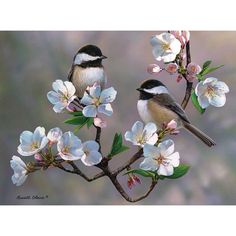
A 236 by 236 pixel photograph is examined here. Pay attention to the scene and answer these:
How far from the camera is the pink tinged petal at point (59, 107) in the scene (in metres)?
1.55

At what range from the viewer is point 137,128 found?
1.54 m

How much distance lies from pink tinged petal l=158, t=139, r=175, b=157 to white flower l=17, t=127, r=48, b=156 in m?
0.39

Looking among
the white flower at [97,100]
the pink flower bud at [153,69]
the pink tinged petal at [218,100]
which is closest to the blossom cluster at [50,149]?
the white flower at [97,100]

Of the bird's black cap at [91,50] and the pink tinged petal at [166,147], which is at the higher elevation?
the bird's black cap at [91,50]

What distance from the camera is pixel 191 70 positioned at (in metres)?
1.57

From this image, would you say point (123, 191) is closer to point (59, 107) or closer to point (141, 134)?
point (141, 134)

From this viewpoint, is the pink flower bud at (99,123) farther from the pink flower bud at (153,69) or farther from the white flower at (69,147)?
the pink flower bud at (153,69)

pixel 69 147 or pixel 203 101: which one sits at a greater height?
pixel 203 101

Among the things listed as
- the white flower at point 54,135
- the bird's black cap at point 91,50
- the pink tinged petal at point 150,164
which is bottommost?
the pink tinged petal at point 150,164

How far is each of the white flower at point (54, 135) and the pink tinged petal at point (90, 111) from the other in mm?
105

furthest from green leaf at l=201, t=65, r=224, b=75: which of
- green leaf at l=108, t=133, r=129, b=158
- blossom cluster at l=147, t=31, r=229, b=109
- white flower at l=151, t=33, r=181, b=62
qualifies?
green leaf at l=108, t=133, r=129, b=158

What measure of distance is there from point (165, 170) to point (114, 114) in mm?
254

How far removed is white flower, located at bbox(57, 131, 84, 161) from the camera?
1.54 metres
